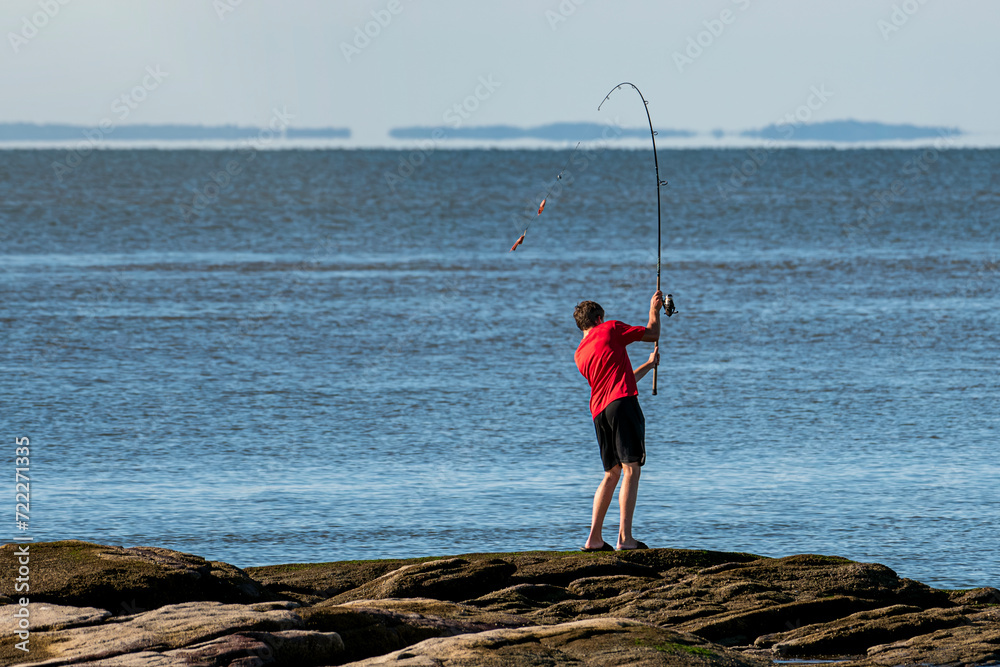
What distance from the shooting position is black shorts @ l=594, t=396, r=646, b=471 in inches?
281

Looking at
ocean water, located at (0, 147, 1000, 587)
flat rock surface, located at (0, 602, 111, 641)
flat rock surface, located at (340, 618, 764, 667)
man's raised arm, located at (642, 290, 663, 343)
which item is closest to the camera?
flat rock surface, located at (340, 618, 764, 667)

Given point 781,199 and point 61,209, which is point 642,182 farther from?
point 61,209

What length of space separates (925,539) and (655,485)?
204 cm

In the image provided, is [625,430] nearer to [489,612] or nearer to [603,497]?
[603,497]

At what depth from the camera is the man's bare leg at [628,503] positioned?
23.6ft

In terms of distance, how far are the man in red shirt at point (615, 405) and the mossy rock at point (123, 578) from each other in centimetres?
197

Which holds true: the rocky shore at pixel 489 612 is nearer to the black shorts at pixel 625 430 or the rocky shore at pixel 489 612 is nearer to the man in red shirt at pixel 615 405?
the man in red shirt at pixel 615 405

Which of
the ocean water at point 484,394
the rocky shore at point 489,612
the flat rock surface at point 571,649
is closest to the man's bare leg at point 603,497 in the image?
the rocky shore at point 489,612

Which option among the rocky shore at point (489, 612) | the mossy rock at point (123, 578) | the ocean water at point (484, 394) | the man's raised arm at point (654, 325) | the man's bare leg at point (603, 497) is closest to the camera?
the rocky shore at point (489, 612)

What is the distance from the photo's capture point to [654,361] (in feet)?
24.7

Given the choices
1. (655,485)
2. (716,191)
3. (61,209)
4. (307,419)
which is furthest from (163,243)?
(716,191)

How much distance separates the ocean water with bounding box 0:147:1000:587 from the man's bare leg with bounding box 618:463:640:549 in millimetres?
814

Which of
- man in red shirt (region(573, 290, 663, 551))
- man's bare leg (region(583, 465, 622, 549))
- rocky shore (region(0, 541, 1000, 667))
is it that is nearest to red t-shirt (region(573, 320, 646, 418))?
man in red shirt (region(573, 290, 663, 551))

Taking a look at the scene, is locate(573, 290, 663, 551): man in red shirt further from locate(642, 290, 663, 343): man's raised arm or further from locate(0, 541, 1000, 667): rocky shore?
locate(0, 541, 1000, 667): rocky shore
